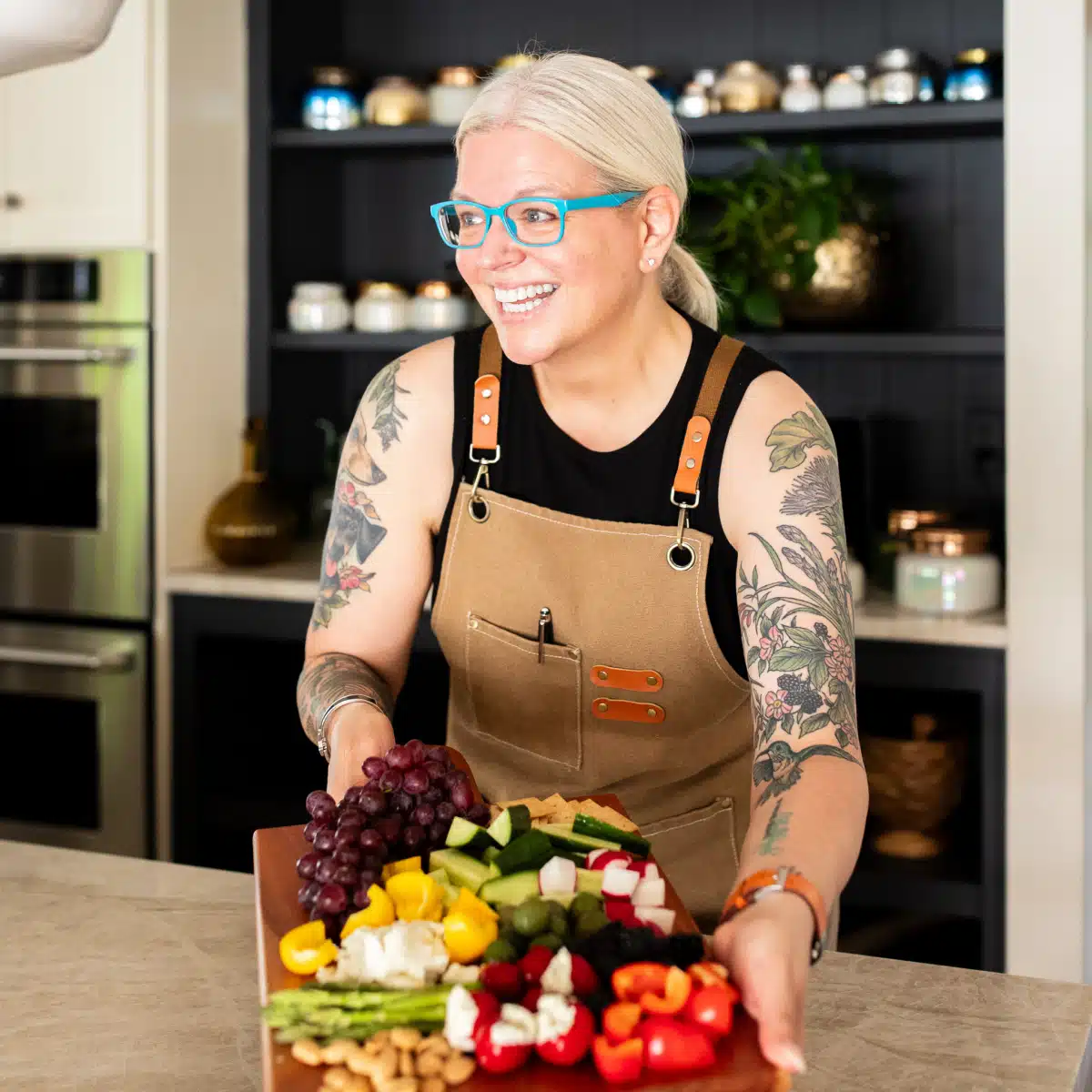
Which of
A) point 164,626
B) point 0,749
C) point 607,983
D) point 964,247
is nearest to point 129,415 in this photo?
point 164,626

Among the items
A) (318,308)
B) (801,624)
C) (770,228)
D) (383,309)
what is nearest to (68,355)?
(318,308)

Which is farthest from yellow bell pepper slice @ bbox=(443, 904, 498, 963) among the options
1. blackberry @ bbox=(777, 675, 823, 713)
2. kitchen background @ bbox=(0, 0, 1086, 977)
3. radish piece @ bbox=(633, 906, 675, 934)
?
kitchen background @ bbox=(0, 0, 1086, 977)

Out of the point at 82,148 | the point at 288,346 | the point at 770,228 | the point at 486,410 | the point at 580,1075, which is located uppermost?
the point at 82,148

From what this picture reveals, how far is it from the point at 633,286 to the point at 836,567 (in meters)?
0.38

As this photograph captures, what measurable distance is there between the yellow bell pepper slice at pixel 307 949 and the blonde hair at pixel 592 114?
33.6 inches

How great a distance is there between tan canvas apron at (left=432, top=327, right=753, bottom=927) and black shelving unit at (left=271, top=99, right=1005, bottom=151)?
1.11 m

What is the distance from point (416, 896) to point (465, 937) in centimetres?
7

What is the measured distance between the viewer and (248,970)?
4.23ft

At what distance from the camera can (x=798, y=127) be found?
2.75 m

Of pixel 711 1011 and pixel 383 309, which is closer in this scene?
pixel 711 1011

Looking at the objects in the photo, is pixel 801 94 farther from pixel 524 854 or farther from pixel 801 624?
pixel 524 854

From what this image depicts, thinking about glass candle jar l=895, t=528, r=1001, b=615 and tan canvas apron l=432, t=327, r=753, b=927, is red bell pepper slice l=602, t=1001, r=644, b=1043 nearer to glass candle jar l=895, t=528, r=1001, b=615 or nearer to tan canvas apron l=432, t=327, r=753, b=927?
tan canvas apron l=432, t=327, r=753, b=927

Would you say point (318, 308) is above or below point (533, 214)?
above

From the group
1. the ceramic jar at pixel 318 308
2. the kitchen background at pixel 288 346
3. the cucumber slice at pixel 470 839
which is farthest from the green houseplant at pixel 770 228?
the cucumber slice at pixel 470 839
